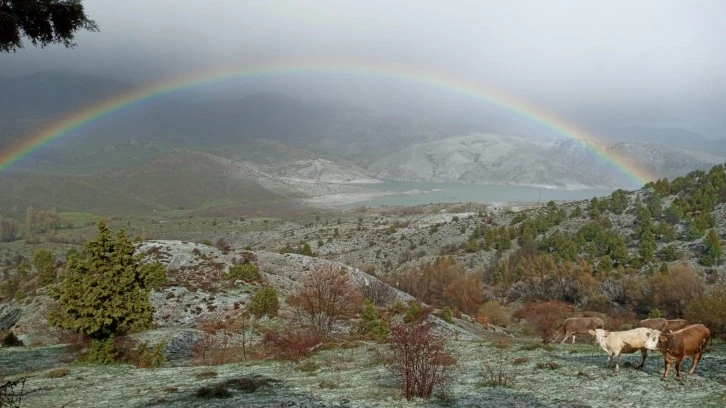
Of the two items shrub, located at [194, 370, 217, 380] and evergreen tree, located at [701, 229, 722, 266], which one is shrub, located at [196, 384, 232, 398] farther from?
evergreen tree, located at [701, 229, 722, 266]

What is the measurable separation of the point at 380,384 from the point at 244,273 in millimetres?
46789

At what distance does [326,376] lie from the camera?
A: 25453 mm

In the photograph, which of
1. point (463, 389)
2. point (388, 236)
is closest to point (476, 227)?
point (388, 236)

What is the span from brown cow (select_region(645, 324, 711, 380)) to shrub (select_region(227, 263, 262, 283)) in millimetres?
55205

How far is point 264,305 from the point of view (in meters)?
52.2

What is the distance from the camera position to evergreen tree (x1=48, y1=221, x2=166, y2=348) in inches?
1344

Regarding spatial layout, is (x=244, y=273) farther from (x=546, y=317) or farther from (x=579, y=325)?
(x=579, y=325)

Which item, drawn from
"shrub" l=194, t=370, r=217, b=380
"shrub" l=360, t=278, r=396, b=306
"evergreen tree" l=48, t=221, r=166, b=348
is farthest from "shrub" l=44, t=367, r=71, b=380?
"shrub" l=360, t=278, r=396, b=306

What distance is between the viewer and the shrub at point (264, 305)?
52.1m

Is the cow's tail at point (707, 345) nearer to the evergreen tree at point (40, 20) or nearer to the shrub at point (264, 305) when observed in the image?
the evergreen tree at point (40, 20)

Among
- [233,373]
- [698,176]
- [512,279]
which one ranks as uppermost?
[698,176]

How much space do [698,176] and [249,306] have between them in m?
132

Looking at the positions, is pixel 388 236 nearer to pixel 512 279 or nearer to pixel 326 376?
pixel 512 279

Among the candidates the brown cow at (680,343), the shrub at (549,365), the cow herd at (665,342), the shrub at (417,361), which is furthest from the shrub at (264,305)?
the brown cow at (680,343)
